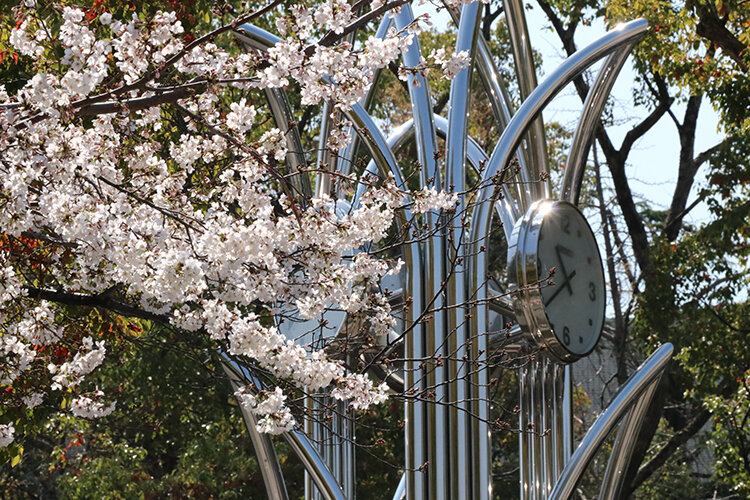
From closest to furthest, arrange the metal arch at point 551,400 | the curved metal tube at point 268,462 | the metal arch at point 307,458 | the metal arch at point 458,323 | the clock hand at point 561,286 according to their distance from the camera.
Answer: the metal arch at point 458,323
the clock hand at point 561,286
the metal arch at point 307,458
the curved metal tube at point 268,462
the metal arch at point 551,400

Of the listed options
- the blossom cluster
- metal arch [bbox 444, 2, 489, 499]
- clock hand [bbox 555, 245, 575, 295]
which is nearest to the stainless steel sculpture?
metal arch [bbox 444, 2, 489, 499]

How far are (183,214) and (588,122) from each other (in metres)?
2.55

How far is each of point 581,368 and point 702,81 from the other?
20.6 meters

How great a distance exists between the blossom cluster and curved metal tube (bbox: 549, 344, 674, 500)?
4.31 feet

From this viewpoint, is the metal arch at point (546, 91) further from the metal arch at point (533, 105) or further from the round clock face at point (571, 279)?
the round clock face at point (571, 279)

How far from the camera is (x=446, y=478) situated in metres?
3.97

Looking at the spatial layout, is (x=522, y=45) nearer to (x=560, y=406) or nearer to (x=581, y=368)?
(x=560, y=406)

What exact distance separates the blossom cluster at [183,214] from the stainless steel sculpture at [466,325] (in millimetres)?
419

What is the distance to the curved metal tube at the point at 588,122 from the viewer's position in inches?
199

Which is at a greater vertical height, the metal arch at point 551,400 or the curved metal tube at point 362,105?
the curved metal tube at point 362,105

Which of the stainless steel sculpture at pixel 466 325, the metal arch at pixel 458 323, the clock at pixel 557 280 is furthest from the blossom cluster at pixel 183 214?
the clock at pixel 557 280

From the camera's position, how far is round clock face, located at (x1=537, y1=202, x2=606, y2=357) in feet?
14.4

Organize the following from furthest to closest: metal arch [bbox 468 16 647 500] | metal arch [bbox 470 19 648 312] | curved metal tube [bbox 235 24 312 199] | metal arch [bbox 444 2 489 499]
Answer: curved metal tube [bbox 235 24 312 199] < metal arch [bbox 468 16 647 500] < metal arch [bbox 470 19 648 312] < metal arch [bbox 444 2 489 499]

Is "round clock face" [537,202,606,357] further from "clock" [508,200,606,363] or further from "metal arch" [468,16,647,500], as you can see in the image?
"metal arch" [468,16,647,500]
